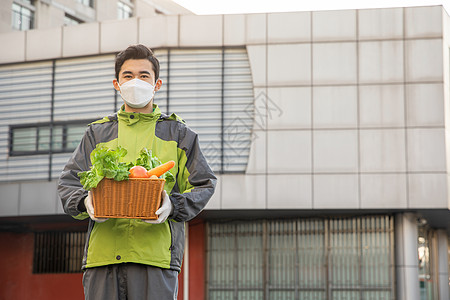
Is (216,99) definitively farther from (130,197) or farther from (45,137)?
(130,197)

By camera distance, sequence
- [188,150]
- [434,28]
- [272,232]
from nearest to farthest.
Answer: [188,150] → [434,28] → [272,232]

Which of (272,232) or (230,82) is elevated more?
(230,82)

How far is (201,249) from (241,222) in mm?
1166

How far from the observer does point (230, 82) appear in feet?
61.2

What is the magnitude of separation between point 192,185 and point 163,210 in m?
0.42

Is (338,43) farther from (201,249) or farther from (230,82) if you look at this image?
(201,249)

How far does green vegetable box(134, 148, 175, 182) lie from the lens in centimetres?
365

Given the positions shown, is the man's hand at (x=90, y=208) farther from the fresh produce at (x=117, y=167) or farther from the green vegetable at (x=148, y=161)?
the green vegetable at (x=148, y=161)

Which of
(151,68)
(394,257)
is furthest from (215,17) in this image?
(151,68)

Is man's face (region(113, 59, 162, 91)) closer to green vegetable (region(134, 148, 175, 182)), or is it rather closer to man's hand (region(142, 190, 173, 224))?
green vegetable (region(134, 148, 175, 182))

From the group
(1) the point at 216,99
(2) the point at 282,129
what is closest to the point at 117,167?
(2) the point at 282,129

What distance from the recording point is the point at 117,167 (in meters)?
3.53

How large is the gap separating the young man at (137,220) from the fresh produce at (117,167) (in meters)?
0.10

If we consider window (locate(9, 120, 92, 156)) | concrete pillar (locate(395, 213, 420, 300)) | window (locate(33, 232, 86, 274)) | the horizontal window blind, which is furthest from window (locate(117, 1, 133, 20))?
concrete pillar (locate(395, 213, 420, 300))
